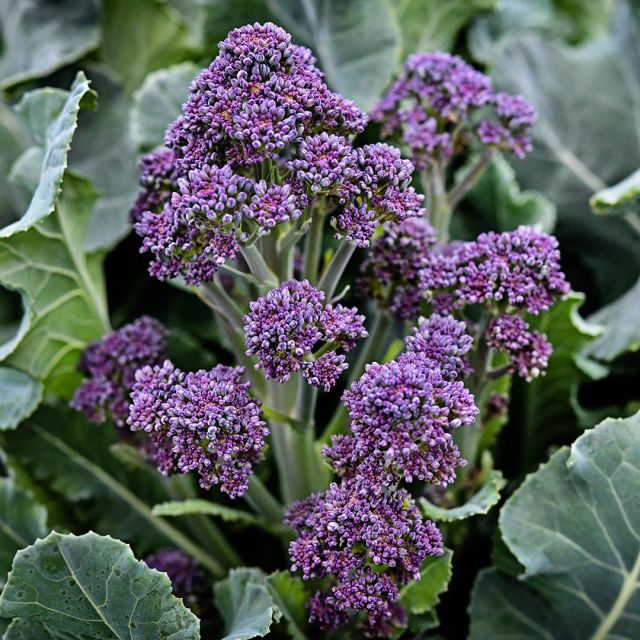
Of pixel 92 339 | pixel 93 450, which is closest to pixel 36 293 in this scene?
pixel 92 339

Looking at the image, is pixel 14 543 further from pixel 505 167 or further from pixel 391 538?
pixel 505 167

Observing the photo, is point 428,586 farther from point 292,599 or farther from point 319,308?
point 319,308

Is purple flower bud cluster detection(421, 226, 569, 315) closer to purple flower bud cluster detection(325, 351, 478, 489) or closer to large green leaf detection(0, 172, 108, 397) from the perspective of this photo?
purple flower bud cluster detection(325, 351, 478, 489)

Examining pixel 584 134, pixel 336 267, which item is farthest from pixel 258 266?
pixel 584 134

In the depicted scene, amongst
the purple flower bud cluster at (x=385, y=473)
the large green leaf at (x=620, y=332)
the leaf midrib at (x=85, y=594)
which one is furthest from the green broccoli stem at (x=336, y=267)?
the large green leaf at (x=620, y=332)

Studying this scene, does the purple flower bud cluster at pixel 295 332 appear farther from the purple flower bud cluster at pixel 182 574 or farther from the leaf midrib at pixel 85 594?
the purple flower bud cluster at pixel 182 574

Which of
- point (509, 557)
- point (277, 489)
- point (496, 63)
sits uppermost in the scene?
point (496, 63)
